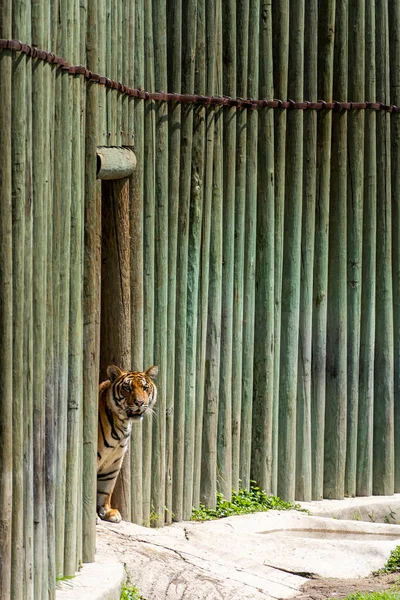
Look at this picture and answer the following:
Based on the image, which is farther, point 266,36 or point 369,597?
point 266,36

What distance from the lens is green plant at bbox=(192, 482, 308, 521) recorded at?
1005 centimetres

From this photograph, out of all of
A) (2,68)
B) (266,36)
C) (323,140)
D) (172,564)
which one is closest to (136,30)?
(266,36)

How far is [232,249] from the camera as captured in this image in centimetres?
1028

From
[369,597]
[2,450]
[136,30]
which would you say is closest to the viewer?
[2,450]

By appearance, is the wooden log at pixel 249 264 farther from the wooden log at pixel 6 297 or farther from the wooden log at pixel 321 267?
the wooden log at pixel 6 297

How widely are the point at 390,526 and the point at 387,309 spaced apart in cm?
191

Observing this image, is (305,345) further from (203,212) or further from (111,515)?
(111,515)


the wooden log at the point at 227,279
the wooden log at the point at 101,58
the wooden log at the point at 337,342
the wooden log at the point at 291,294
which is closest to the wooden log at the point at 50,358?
the wooden log at the point at 101,58

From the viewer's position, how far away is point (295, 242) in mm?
10633

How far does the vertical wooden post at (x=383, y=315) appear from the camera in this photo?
36.1ft

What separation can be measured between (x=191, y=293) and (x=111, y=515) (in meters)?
1.83

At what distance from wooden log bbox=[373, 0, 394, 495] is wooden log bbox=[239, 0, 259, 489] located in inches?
48.3

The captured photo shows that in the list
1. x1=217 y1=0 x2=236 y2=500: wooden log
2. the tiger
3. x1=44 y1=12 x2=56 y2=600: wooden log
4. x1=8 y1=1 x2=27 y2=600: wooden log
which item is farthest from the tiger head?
x1=8 y1=1 x2=27 y2=600: wooden log

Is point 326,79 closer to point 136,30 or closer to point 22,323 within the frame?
point 136,30
